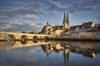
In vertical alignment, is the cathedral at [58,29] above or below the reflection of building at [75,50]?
above

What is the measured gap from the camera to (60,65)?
42.0 ft

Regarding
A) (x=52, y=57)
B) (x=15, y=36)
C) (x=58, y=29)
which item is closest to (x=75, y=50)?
(x=52, y=57)

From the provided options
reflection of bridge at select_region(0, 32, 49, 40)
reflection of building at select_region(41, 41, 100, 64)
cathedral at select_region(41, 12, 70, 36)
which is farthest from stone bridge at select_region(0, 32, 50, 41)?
reflection of building at select_region(41, 41, 100, 64)

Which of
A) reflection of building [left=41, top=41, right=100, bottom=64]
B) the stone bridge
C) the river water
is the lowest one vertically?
the river water

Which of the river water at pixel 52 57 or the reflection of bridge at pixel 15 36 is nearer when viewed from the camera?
the river water at pixel 52 57

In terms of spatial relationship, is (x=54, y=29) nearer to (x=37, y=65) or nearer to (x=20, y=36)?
(x=20, y=36)

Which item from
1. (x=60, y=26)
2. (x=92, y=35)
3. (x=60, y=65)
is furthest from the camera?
(x=60, y=26)

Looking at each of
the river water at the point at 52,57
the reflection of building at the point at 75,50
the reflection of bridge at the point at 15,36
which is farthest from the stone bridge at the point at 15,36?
the river water at the point at 52,57

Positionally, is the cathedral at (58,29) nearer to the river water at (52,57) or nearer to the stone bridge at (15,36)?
the stone bridge at (15,36)

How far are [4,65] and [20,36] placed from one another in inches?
2560

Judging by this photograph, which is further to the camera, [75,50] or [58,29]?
[58,29]

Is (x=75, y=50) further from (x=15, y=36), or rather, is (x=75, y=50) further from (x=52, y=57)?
(x=15, y=36)

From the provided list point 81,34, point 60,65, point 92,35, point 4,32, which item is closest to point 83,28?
point 81,34

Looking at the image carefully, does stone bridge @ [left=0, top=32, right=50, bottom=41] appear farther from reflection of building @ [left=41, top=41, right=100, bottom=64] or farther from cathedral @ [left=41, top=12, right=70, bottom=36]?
reflection of building @ [left=41, top=41, right=100, bottom=64]
